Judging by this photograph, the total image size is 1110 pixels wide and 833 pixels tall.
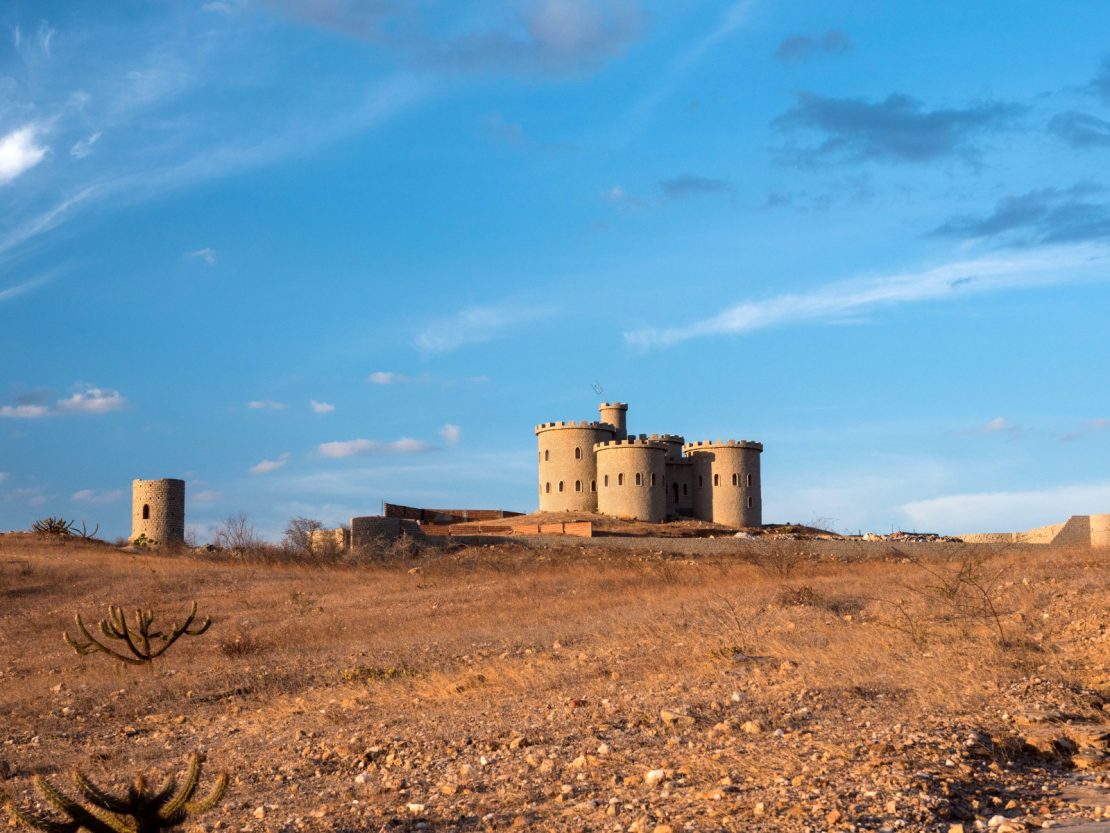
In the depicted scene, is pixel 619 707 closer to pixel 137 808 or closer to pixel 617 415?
pixel 137 808

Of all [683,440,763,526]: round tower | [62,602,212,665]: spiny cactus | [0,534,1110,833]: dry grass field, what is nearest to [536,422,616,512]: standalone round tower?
[683,440,763,526]: round tower

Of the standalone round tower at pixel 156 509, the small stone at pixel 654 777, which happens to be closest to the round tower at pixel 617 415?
the standalone round tower at pixel 156 509

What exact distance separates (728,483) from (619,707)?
45.6 m

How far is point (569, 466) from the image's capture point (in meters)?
56.7

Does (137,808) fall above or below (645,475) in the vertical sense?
below

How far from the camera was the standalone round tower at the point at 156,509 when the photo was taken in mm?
44125

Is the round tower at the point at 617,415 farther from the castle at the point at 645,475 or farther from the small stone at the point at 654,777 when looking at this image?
the small stone at the point at 654,777

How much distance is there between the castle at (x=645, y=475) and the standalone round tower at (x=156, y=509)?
1939 centimetres

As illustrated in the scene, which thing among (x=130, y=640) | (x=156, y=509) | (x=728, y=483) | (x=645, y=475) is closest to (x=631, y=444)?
(x=645, y=475)

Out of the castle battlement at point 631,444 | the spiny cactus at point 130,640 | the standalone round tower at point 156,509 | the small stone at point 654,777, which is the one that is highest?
the castle battlement at point 631,444

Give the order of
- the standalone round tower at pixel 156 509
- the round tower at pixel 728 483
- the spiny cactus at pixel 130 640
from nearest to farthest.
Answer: the spiny cactus at pixel 130 640, the standalone round tower at pixel 156 509, the round tower at pixel 728 483

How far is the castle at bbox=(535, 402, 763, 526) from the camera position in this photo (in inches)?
2105

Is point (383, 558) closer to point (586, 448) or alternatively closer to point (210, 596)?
point (210, 596)

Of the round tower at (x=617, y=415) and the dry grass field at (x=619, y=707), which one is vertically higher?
the round tower at (x=617, y=415)
